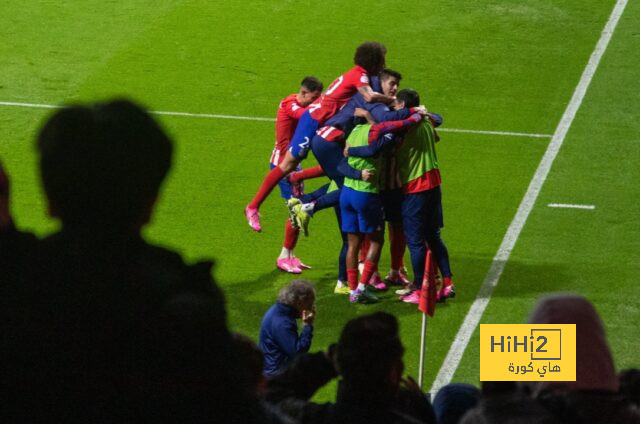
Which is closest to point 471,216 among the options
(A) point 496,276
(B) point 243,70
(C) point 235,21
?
(A) point 496,276

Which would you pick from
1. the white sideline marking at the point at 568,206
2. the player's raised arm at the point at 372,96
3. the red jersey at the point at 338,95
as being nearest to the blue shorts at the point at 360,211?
the player's raised arm at the point at 372,96

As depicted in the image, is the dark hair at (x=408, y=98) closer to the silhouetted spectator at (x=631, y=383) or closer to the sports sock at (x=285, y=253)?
the sports sock at (x=285, y=253)

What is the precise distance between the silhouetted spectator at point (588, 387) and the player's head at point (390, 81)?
6835 millimetres

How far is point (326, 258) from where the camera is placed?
1125cm

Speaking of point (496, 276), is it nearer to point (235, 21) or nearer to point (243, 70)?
point (243, 70)

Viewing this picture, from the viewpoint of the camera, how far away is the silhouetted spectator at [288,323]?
761 centimetres

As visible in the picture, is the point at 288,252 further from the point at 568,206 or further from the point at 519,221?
the point at 568,206

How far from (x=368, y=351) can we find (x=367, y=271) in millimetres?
6198

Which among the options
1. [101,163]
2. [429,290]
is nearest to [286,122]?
[429,290]

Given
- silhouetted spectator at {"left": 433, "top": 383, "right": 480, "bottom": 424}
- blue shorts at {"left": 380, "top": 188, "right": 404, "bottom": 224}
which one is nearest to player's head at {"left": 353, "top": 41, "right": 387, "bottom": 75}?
blue shorts at {"left": 380, "top": 188, "right": 404, "bottom": 224}

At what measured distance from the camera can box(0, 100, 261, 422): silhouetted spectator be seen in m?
2.32

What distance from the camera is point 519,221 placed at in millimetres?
12008

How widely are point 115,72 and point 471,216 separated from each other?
19.6ft

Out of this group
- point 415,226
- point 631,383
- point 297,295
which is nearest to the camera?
point 631,383
